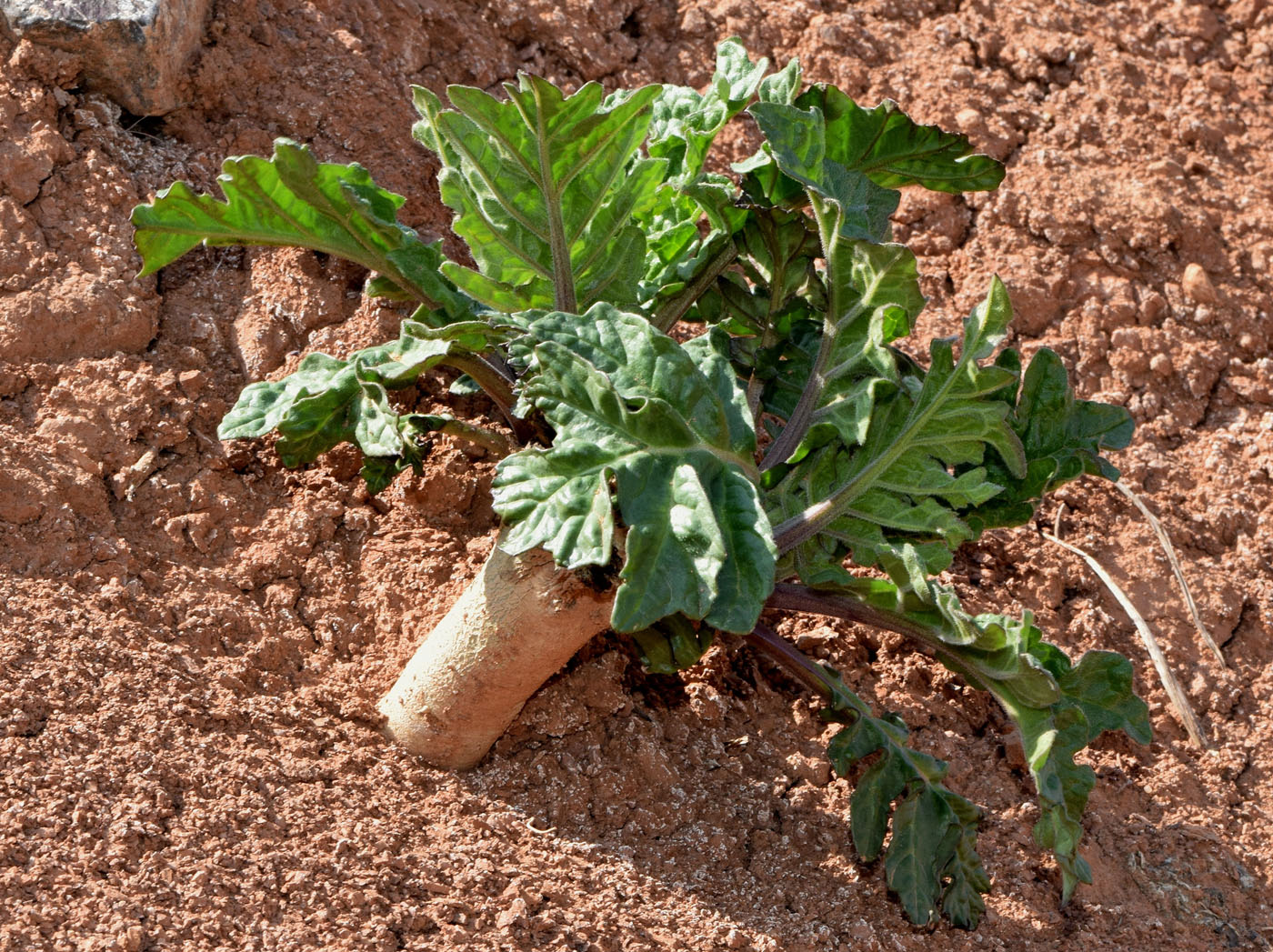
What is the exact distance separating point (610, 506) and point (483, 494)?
977 millimetres

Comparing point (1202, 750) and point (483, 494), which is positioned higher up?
point (483, 494)

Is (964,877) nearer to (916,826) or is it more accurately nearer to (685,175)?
(916,826)

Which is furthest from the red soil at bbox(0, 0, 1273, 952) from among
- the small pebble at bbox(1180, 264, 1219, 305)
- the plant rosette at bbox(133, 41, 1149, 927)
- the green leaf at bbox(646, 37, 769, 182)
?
the green leaf at bbox(646, 37, 769, 182)

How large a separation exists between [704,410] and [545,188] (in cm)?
55

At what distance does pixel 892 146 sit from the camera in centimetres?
272

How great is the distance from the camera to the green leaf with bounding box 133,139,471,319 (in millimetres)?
2598

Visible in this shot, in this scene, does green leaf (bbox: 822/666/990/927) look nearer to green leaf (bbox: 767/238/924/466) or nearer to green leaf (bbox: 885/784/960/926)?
green leaf (bbox: 885/784/960/926)

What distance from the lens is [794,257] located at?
2.74 meters

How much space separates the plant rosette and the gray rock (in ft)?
2.89

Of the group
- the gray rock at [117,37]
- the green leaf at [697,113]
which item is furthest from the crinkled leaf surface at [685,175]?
the gray rock at [117,37]

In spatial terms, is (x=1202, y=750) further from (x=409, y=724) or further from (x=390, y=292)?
(x=390, y=292)

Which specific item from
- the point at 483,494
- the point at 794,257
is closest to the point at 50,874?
the point at 483,494

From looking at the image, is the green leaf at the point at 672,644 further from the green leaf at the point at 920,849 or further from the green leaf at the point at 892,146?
the green leaf at the point at 892,146

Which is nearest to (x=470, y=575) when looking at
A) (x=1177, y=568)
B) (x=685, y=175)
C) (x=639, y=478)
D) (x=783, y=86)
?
(x=639, y=478)
